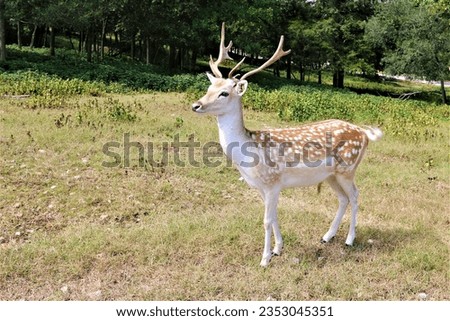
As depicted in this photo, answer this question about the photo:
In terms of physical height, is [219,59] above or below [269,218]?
above

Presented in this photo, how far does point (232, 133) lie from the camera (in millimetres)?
5191

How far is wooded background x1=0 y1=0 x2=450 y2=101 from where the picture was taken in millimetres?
24109

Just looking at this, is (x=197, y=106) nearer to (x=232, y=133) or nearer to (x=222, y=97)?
(x=222, y=97)

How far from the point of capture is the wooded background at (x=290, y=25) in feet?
79.1

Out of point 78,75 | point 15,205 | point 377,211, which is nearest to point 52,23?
point 78,75

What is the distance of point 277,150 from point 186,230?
1.82 meters

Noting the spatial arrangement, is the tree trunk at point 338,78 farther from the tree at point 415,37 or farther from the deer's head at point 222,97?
the deer's head at point 222,97

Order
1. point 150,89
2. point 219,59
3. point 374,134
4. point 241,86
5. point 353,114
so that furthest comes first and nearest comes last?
point 150,89
point 353,114
point 374,134
point 219,59
point 241,86

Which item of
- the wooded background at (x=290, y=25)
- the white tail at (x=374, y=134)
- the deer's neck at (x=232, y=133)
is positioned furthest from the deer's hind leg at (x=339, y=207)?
the wooded background at (x=290, y=25)

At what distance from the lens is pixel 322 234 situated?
6.40 m

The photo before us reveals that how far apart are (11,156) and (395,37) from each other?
27.0m

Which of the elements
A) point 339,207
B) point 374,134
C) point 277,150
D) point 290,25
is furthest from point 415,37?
point 277,150
